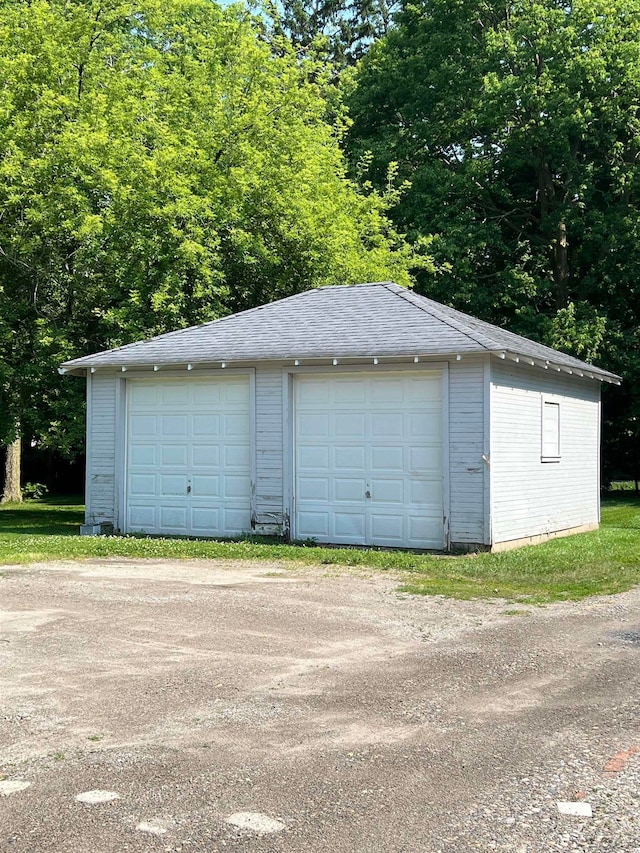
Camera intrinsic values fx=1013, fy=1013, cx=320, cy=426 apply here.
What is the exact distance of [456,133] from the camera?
33031 millimetres

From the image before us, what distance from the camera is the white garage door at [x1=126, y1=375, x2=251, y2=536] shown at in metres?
17.3

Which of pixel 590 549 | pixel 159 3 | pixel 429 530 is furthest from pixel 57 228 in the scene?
pixel 590 549

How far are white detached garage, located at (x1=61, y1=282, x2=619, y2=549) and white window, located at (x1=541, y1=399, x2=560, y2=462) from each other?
0.06 metres

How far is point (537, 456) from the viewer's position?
17.5m

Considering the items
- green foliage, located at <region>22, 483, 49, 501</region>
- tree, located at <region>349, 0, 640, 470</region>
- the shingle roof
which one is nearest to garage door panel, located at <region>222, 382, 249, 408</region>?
the shingle roof

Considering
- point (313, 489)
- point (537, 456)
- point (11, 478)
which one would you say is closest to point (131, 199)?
point (313, 489)

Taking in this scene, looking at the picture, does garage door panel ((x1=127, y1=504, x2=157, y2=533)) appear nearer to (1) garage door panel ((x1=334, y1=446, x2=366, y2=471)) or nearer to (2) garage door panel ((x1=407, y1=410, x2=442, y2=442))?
(1) garage door panel ((x1=334, y1=446, x2=366, y2=471))

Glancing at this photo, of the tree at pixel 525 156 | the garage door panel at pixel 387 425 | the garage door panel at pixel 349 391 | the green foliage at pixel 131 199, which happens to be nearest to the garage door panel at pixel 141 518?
the garage door panel at pixel 349 391

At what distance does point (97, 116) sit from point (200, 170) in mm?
2808

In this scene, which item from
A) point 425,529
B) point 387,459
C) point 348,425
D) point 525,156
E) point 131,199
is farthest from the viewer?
point 525,156

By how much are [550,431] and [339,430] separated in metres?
4.23

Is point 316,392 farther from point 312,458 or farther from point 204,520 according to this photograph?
point 204,520

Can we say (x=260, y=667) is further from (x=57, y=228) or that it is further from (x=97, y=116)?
(x=97, y=116)

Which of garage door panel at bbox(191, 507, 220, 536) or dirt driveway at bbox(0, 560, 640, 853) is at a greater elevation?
garage door panel at bbox(191, 507, 220, 536)
